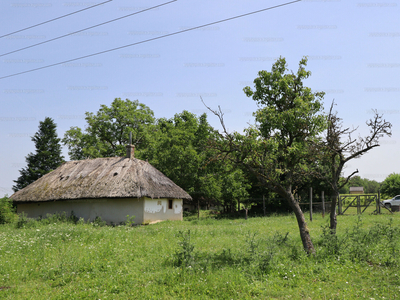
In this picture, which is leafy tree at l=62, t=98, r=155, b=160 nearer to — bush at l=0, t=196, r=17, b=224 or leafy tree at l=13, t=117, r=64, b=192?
leafy tree at l=13, t=117, r=64, b=192

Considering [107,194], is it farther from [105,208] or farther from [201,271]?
[201,271]

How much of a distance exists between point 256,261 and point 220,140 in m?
3.67

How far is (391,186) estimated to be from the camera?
4166 cm

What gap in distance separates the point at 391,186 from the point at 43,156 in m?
47.2

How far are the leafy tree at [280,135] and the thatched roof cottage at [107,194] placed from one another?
11126mm

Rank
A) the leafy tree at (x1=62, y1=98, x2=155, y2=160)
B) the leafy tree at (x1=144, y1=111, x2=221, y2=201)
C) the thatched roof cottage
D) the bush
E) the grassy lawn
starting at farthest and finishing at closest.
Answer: the leafy tree at (x1=62, y1=98, x2=155, y2=160) → the leafy tree at (x1=144, y1=111, x2=221, y2=201) → the bush → the thatched roof cottage → the grassy lawn

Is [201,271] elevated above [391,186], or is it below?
below

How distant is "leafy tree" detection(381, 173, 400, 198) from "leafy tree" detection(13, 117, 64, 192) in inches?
1757

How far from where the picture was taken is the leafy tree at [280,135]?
885 cm

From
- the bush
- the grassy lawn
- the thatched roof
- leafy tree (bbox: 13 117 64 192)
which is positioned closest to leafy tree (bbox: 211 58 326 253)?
the grassy lawn

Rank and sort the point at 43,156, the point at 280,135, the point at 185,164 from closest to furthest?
the point at 280,135 → the point at 185,164 → the point at 43,156

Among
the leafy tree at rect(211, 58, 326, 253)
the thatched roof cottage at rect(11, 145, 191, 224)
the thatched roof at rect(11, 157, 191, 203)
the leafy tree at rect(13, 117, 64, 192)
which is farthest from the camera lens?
the leafy tree at rect(13, 117, 64, 192)

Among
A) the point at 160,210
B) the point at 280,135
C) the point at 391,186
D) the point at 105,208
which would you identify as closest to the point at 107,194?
the point at 105,208

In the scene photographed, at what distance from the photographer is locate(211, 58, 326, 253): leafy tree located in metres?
8.85
